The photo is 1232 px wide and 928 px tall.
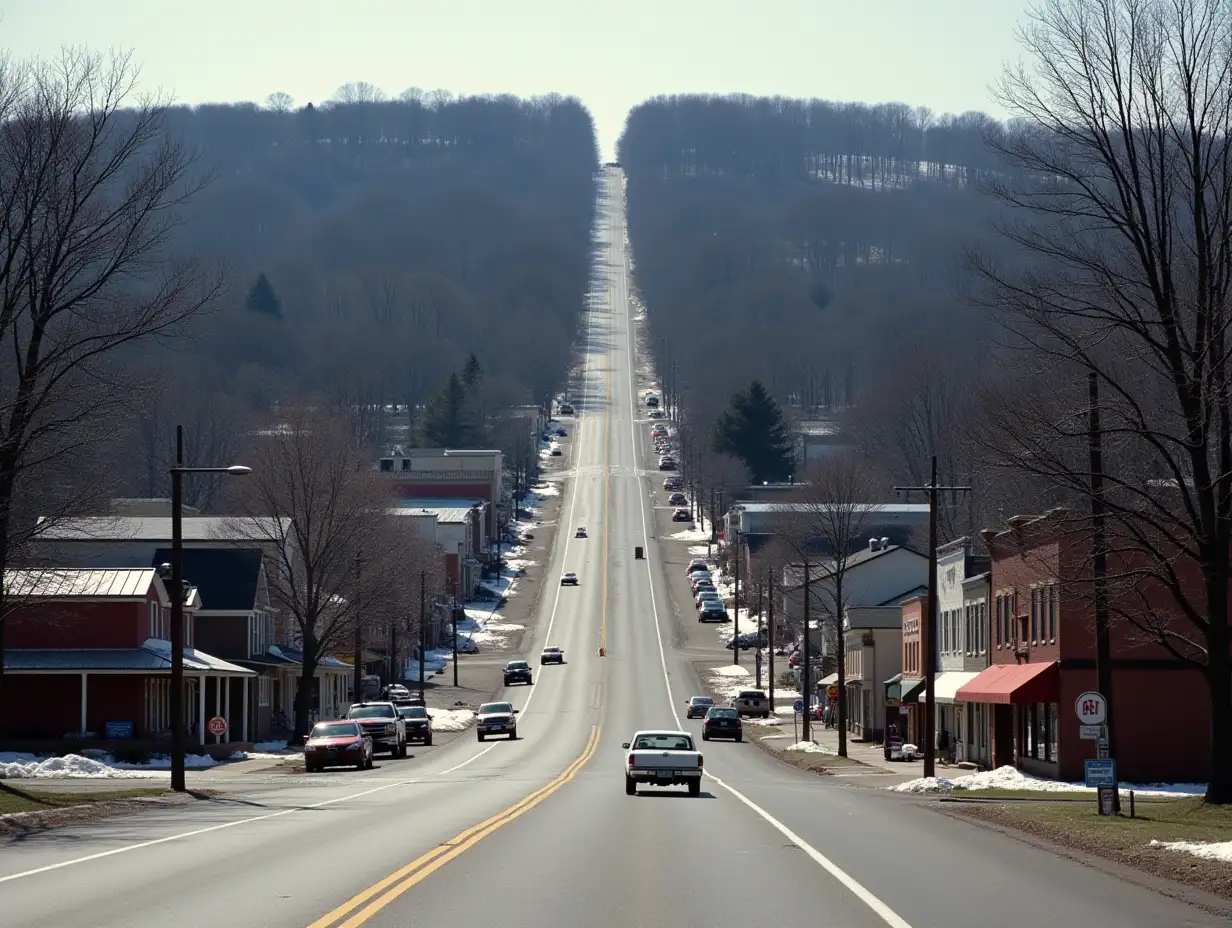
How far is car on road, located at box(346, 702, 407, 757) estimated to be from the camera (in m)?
57.9

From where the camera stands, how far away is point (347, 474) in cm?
6781

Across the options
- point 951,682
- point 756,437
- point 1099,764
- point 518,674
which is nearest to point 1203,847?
point 1099,764

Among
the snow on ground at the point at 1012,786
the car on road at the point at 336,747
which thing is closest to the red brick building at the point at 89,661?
the car on road at the point at 336,747

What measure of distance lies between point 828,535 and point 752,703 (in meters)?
16.3

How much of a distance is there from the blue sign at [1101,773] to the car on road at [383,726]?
3311cm

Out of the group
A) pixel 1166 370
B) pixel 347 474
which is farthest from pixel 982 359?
pixel 1166 370

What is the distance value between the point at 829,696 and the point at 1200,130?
57531mm

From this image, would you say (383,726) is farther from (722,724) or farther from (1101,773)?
(1101,773)

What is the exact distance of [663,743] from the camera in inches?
1479

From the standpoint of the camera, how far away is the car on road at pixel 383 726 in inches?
2281

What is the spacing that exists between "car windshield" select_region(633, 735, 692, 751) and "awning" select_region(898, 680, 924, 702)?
27.7m

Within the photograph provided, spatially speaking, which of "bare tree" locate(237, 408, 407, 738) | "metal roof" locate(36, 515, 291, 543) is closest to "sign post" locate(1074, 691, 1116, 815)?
"bare tree" locate(237, 408, 407, 738)

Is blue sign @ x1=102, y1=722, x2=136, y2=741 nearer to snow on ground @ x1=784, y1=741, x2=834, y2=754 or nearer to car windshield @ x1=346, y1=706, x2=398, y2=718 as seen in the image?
car windshield @ x1=346, y1=706, x2=398, y2=718

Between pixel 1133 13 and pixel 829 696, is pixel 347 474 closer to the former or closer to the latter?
pixel 829 696
